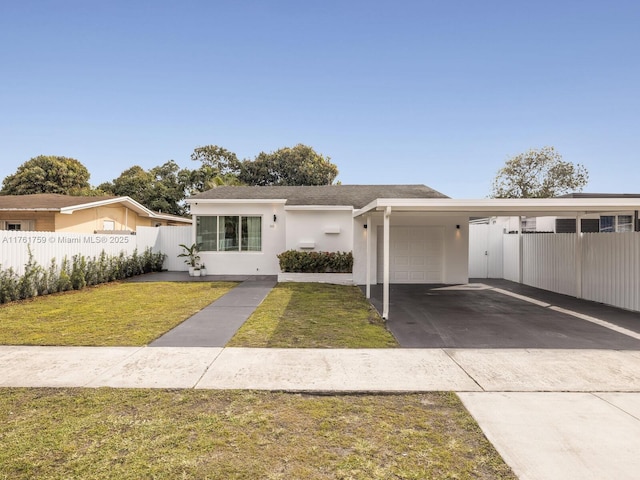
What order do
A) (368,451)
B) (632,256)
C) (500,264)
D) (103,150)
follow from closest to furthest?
(368,451)
(632,256)
(500,264)
(103,150)

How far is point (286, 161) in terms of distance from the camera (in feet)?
111

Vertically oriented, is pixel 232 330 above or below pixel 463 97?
below

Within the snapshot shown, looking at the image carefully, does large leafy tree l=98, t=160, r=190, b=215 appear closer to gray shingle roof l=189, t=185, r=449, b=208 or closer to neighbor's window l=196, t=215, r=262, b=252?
gray shingle roof l=189, t=185, r=449, b=208

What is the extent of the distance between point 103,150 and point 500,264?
2640 centimetres

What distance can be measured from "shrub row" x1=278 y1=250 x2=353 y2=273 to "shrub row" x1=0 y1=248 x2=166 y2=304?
638 centimetres

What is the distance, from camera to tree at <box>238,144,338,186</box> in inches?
1326

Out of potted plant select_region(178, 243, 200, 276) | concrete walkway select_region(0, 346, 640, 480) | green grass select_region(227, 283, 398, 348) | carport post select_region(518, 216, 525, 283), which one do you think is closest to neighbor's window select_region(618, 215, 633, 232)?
carport post select_region(518, 216, 525, 283)

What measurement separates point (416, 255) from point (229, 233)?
7660 mm

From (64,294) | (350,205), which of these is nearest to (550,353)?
(350,205)

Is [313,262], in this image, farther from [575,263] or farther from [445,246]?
[575,263]

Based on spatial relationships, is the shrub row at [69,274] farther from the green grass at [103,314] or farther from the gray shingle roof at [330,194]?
the gray shingle roof at [330,194]

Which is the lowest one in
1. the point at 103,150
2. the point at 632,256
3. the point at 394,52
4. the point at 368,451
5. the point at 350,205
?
the point at 368,451

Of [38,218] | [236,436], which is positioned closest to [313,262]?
[236,436]

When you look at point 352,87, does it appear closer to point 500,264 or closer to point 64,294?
point 500,264
